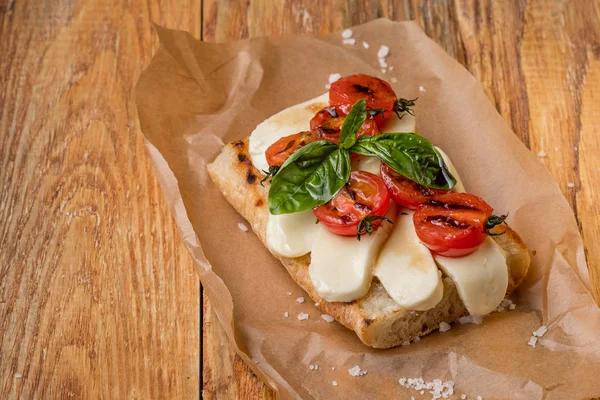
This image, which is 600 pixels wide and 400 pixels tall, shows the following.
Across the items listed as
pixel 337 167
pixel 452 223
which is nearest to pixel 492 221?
pixel 452 223

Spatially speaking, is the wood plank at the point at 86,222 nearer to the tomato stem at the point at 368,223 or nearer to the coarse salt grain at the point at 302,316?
the coarse salt grain at the point at 302,316

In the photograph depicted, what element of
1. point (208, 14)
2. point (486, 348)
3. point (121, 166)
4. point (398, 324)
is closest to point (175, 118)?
point (121, 166)

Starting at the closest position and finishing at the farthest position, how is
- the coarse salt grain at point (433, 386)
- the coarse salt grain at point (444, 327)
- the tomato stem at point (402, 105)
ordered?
the coarse salt grain at point (433, 386) → the coarse salt grain at point (444, 327) → the tomato stem at point (402, 105)

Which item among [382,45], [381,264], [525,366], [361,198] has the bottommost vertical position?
[525,366]

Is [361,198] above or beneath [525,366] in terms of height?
above

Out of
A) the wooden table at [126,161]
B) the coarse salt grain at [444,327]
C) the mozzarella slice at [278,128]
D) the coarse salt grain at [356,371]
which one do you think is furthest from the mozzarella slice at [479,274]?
the mozzarella slice at [278,128]

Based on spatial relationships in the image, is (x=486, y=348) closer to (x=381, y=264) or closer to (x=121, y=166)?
(x=381, y=264)

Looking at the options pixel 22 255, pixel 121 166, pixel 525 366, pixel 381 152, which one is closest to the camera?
pixel 525 366

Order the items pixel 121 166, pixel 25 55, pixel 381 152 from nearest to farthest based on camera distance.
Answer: pixel 381 152, pixel 121 166, pixel 25 55
